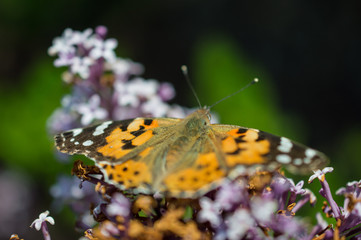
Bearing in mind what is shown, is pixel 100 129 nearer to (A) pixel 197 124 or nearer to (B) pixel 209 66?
(A) pixel 197 124

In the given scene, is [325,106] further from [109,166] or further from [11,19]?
[109,166]

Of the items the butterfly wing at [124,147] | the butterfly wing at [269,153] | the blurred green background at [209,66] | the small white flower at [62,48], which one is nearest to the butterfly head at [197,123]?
the butterfly wing at [124,147]

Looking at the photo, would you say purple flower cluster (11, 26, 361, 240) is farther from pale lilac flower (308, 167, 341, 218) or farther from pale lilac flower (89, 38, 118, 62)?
pale lilac flower (89, 38, 118, 62)

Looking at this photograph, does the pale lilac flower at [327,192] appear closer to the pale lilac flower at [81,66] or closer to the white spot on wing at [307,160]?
the white spot on wing at [307,160]

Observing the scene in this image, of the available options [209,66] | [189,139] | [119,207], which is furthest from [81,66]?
[209,66]

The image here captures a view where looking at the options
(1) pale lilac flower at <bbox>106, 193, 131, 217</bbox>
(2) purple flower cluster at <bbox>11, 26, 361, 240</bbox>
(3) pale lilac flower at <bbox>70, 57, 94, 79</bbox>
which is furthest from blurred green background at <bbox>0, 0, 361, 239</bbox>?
(1) pale lilac flower at <bbox>106, 193, 131, 217</bbox>

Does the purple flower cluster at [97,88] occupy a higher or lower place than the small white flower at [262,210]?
higher

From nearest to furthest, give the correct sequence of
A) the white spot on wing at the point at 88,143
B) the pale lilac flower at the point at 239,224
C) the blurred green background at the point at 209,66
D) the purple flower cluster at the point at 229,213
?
the pale lilac flower at the point at 239,224
the purple flower cluster at the point at 229,213
the white spot on wing at the point at 88,143
the blurred green background at the point at 209,66

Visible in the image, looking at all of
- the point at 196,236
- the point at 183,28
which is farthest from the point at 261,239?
the point at 183,28
